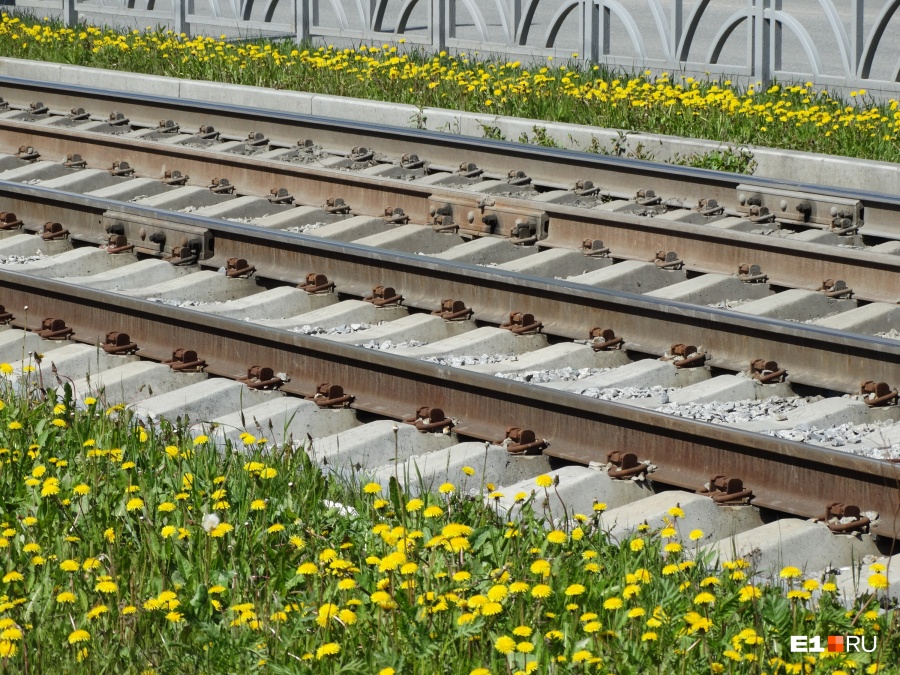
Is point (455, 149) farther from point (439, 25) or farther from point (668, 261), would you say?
point (439, 25)

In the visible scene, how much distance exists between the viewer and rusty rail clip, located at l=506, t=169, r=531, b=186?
9.84m

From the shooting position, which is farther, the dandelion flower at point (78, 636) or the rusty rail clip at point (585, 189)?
the rusty rail clip at point (585, 189)

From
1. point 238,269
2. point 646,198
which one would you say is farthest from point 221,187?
point 646,198

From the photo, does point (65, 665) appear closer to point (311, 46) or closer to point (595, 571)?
point (595, 571)

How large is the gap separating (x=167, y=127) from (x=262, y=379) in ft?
19.5

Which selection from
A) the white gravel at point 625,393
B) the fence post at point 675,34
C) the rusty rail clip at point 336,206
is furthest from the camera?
the fence post at point 675,34

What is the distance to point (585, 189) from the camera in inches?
374

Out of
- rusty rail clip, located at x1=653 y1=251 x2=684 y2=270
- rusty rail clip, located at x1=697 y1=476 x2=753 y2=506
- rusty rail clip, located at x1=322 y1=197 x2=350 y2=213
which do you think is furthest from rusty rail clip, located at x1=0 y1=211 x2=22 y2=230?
rusty rail clip, located at x1=697 y1=476 x2=753 y2=506

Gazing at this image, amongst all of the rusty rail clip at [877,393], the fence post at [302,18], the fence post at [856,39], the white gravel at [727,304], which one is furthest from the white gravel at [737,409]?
the fence post at [302,18]

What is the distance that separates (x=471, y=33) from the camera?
21.0 m

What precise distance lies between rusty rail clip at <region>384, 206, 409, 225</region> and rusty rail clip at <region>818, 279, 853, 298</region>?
8.51 feet

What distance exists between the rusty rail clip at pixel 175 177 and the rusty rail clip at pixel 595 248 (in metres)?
3.17

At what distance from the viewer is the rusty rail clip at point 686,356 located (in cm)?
640

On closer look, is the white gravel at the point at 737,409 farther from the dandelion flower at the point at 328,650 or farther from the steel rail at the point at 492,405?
the dandelion flower at the point at 328,650
